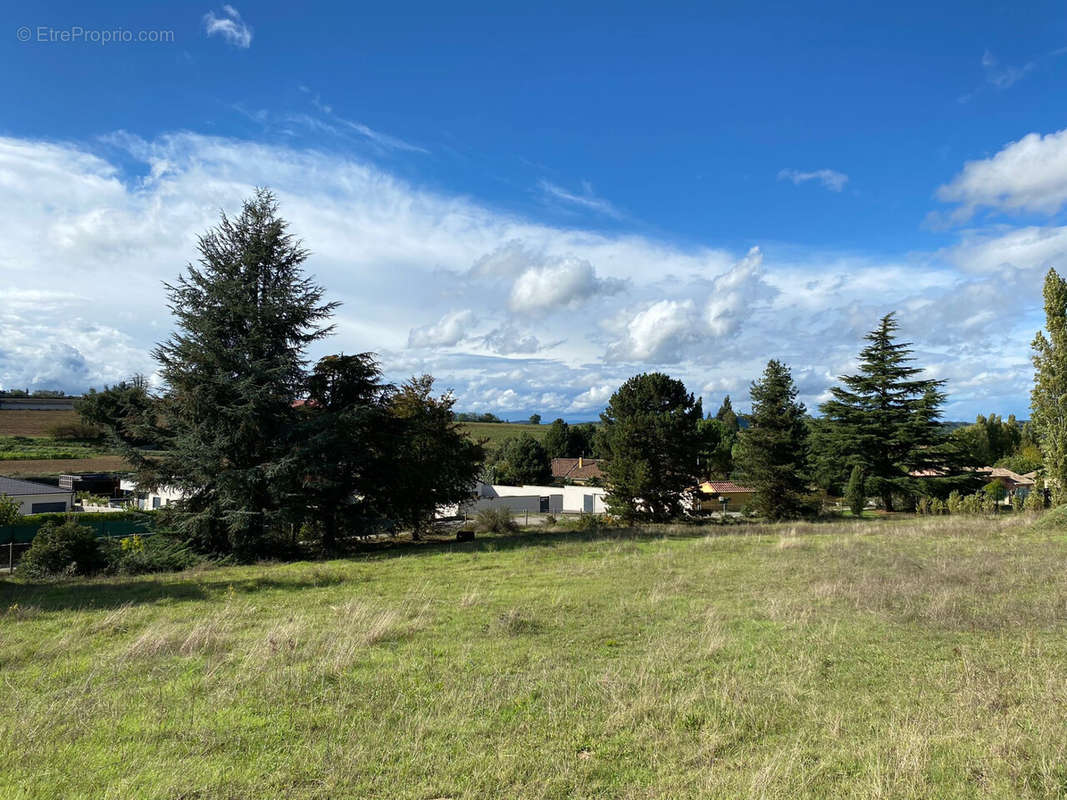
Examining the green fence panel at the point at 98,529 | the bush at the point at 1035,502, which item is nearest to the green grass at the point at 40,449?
the green fence panel at the point at 98,529

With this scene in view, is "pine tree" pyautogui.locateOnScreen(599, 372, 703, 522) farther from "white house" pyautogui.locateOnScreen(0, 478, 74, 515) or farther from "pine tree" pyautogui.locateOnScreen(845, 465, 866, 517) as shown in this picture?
"white house" pyautogui.locateOnScreen(0, 478, 74, 515)

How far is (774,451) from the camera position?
3709 cm

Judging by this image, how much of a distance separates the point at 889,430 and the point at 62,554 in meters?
44.6

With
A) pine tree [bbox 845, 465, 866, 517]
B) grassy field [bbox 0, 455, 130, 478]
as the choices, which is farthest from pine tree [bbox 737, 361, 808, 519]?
grassy field [bbox 0, 455, 130, 478]

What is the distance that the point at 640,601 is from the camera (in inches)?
436

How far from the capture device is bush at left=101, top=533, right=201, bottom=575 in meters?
19.4

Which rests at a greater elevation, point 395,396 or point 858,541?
point 395,396

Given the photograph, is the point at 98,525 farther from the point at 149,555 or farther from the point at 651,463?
the point at 651,463

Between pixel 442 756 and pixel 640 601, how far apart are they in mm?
6904

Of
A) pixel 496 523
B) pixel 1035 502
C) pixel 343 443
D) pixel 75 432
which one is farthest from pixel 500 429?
pixel 343 443

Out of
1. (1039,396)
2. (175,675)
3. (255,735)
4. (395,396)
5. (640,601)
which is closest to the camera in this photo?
(255,735)

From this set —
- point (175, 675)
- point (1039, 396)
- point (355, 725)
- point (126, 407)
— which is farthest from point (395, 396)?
point (1039, 396)

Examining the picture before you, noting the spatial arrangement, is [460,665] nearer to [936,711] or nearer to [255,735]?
[255,735]

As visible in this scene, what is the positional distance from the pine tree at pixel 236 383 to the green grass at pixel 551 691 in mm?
7787
